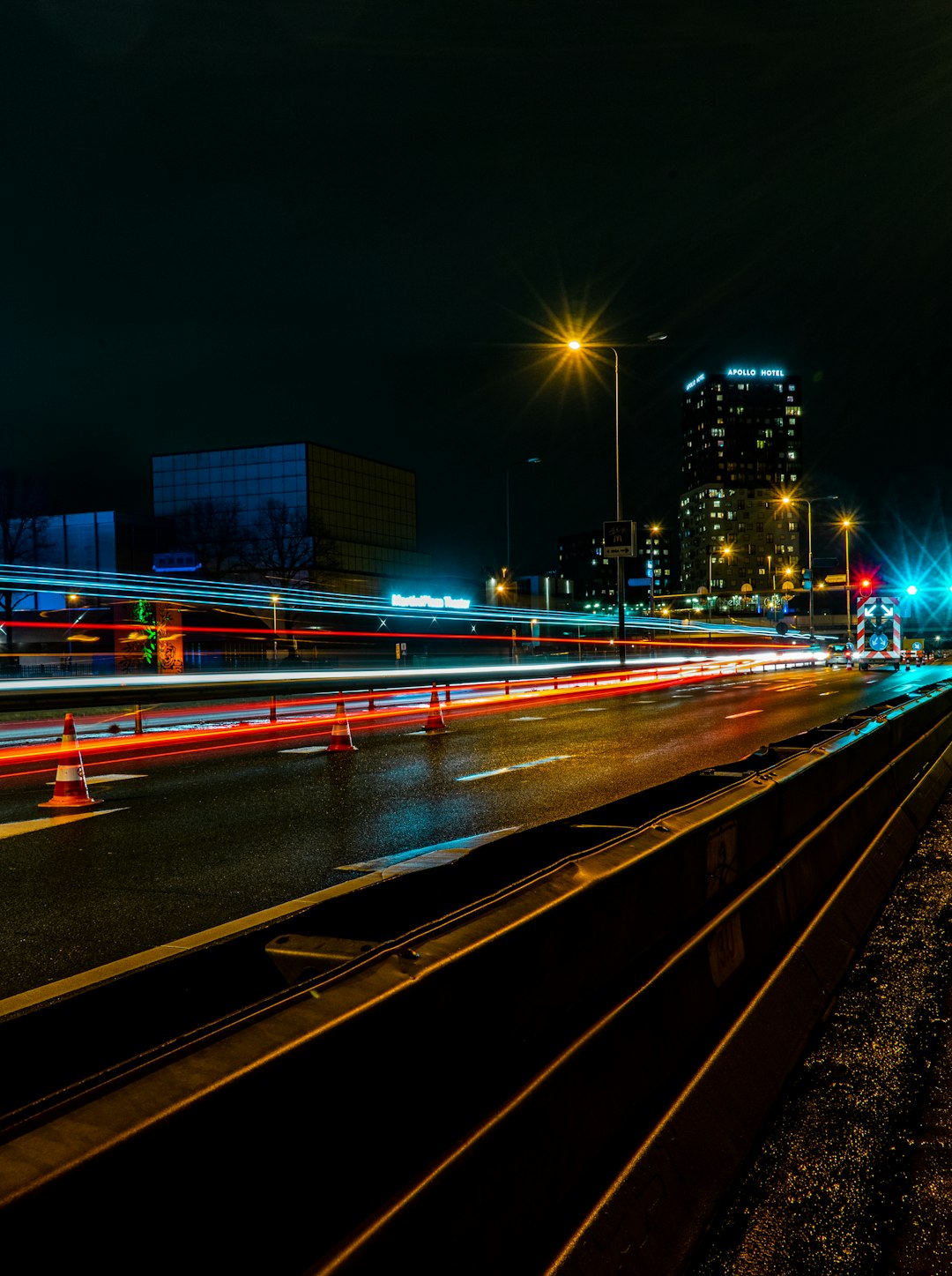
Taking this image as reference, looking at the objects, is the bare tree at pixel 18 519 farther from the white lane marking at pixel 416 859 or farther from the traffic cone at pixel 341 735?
the white lane marking at pixel 416 859

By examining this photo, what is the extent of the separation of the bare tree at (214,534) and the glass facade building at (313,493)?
3.46ft

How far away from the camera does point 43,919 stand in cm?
607

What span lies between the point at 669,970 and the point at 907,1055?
1.32 metres

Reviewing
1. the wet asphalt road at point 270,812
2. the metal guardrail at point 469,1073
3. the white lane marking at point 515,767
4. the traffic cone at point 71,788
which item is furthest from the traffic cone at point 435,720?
the metal guardrail at point 469,1073

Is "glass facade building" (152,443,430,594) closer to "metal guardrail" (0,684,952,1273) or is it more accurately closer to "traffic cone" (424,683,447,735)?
"traffic cone" (424,683,447,735)

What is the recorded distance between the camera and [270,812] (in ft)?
33.2

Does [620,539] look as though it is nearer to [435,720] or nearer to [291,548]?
[435,720]

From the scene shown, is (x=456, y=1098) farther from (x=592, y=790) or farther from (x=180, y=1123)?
(x=592, y=790)

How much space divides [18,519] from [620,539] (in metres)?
49.3

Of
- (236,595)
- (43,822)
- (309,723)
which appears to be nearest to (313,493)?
(236,595)

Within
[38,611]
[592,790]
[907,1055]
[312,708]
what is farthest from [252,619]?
[907,1055]

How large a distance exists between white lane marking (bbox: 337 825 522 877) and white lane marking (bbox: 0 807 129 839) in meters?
3.36

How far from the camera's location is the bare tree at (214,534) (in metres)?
80.2

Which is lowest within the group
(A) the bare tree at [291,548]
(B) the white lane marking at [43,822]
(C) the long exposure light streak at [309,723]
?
(C) the long exposure light streak at [309,723]
